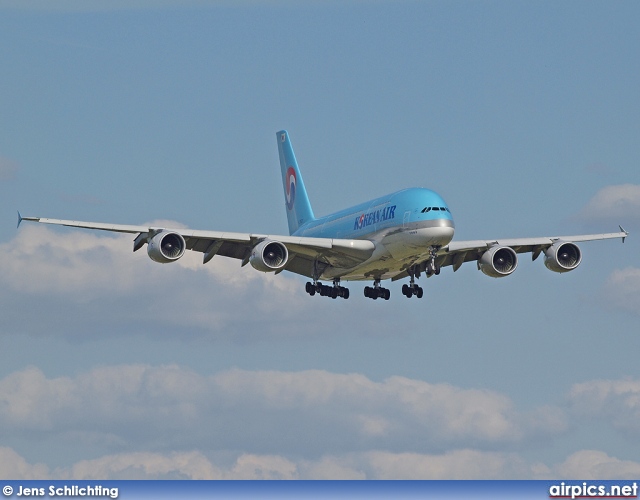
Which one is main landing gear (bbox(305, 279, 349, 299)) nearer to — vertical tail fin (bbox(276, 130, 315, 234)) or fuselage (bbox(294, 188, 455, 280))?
fuselage (bbox(294, 188, 455, 280))

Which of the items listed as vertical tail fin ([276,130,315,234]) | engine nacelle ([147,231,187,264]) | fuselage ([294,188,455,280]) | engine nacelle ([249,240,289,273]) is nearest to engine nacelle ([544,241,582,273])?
fuselage ([294,188,455,280])

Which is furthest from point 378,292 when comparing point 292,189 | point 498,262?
point 292,189

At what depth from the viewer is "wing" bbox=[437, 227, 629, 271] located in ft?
212

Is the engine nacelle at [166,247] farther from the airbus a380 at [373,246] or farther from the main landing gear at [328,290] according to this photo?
the main landing gear at [328,290]

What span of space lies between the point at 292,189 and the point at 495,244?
2241 centimetres

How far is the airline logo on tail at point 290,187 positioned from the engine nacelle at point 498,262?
21.0 m

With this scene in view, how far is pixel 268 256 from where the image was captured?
62031mm

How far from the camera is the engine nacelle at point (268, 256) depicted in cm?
6141

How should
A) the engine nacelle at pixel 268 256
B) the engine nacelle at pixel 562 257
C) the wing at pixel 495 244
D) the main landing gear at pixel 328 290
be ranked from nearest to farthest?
the engine nacelle at pixel 268 256, the wing at pixel 495 244, the engine nacelle at pixel 562 257, the main landing gear at pixel 328 290

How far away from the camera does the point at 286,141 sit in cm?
9006

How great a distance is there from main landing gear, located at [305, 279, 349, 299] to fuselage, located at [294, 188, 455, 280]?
139 cm

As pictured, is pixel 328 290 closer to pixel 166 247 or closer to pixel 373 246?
pixel 373 246

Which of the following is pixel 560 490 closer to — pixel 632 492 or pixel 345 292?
pixel 632 492

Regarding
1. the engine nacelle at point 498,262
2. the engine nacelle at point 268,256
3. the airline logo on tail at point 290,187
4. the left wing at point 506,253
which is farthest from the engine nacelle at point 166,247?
the airline logo on tail at point 290,187
